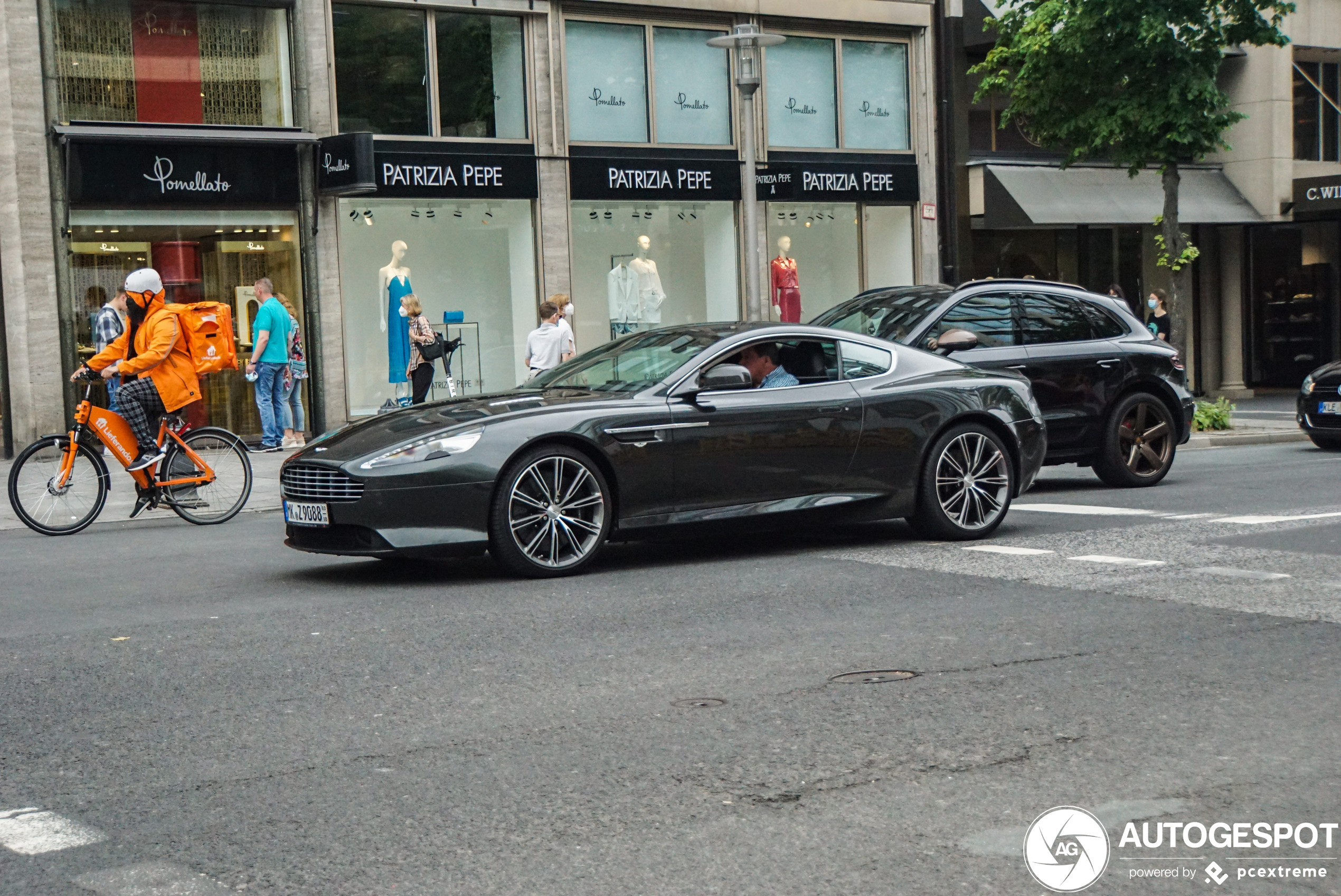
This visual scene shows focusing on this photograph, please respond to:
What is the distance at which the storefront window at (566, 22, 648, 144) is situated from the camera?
881 inches

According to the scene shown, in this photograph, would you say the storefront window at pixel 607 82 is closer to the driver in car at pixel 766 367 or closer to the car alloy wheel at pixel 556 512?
the driver in car at pixel 766 367

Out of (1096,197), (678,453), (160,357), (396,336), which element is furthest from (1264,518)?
(1096,197)

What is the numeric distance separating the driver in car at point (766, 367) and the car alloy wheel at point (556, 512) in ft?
4.42

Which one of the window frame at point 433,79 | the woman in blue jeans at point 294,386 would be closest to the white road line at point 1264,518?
A: the woman in blue jeans at point 294,386

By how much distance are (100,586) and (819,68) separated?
17.9m

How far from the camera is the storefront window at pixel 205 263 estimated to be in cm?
1880

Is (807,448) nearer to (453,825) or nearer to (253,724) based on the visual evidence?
(253,724)

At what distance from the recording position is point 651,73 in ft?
75.2

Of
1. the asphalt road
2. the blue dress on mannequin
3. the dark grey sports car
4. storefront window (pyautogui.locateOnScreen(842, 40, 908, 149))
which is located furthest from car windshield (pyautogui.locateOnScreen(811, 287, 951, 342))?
storefront window (pyautogui.locateOnScreen(842, 40, 908, 149))

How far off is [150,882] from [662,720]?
2016mm

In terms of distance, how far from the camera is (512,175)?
21.6m

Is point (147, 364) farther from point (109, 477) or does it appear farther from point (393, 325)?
point (393, 325)

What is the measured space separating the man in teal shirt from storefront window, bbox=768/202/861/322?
8.25 meters

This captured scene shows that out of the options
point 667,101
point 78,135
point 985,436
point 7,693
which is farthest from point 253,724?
point 667,101
